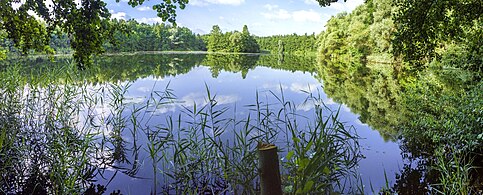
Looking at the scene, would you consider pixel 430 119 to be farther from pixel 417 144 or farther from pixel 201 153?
pixel 201 153

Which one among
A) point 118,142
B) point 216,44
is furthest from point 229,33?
point 118,142

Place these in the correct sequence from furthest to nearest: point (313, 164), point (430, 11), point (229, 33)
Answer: point (229, 33), point (430, 11), point (313, 164)

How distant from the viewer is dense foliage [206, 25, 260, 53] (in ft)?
229

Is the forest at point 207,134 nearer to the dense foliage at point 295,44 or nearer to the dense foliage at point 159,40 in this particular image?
the dense foliage at point 159,40

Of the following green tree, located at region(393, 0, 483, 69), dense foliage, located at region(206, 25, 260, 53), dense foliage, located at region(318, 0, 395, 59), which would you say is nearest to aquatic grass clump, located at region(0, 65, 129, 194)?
green tree, located at region(393, 0, 483, 69)

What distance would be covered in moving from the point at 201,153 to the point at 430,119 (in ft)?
14.8

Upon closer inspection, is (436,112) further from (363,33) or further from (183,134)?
(363,33)

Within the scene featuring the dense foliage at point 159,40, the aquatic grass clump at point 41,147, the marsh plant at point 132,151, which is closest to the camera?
the marsh plant at point 132,151

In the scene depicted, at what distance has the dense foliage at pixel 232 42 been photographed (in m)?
69.9

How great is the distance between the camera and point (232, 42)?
69.9 metres

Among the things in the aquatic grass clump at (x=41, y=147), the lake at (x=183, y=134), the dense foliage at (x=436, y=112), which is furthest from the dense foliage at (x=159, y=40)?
the dense foliage at (x=436, y=112)

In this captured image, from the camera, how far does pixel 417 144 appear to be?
634 centimetres

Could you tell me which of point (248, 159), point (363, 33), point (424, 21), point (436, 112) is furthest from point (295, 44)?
point (248, 159)

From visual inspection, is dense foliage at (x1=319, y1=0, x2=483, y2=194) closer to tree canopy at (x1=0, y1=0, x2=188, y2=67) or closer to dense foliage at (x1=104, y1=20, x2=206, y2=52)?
tree canopy at (x1=0, y1=0, x2=188, y2=67)
